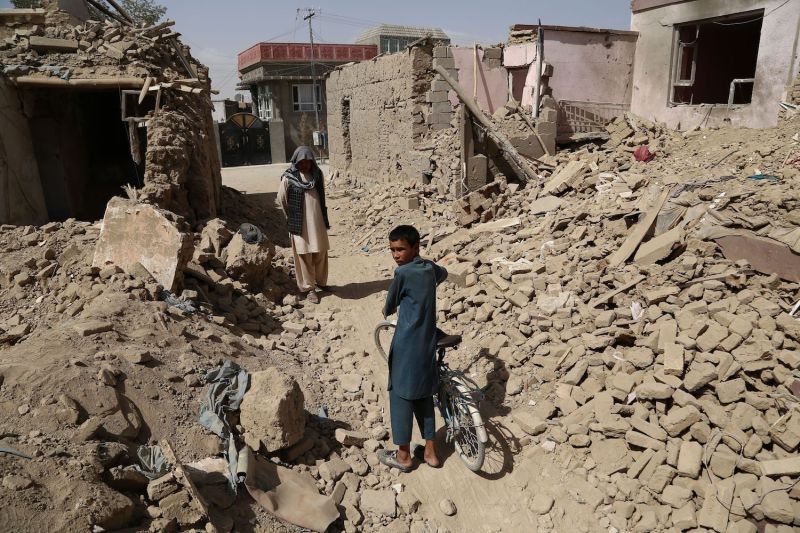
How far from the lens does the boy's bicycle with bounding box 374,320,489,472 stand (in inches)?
133

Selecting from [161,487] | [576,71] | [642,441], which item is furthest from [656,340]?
[576,71]

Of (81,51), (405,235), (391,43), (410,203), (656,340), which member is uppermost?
(391,43)

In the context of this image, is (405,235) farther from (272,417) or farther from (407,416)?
(272,417)

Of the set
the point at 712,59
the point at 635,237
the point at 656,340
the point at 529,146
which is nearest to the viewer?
the point at 656,340

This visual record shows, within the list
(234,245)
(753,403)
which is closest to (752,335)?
(753,403)

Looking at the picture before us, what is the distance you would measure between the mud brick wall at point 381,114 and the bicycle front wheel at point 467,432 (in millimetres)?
7949

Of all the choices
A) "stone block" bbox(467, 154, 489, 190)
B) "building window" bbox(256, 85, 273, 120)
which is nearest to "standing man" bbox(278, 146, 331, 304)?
"stone block" bbox(467, 154, 489, 190)

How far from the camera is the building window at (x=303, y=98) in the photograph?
28.8 meters

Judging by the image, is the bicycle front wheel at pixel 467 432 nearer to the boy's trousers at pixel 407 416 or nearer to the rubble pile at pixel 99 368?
the boy's trousers at pixel 407 416

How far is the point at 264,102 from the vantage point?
30.2 meters

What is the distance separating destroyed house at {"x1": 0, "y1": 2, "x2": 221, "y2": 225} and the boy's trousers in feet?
15.7

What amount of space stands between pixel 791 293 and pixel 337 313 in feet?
14.2

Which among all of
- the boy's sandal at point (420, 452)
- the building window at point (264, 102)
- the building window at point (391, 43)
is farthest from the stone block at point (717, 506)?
the building window at point (391, 43)

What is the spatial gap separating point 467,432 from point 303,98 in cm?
2813
